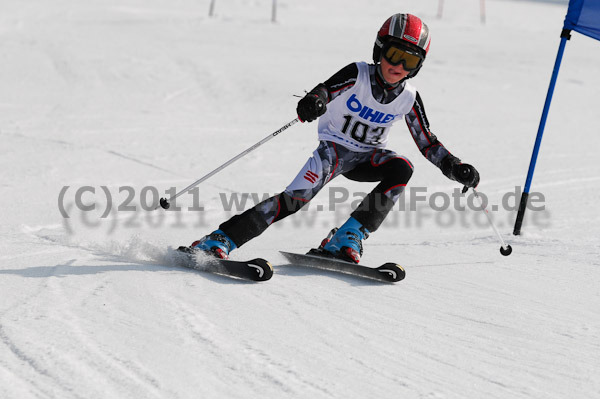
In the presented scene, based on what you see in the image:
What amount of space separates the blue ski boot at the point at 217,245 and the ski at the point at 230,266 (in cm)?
6

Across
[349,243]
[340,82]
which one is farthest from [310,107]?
[349,243]

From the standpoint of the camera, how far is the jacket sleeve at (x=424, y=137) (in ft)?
14.8

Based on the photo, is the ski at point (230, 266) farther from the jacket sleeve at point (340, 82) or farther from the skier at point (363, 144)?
the jacket sleeve at point (340, 82)

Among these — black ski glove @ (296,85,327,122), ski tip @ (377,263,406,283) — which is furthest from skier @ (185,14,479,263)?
ski tip @ (377,263,406,283)

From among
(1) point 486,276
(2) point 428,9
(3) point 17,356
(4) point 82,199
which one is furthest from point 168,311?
(2) point 428,9

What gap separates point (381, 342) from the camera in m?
3.13

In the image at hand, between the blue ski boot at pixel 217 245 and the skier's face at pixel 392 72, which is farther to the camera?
the skier's face at pixel 392 72

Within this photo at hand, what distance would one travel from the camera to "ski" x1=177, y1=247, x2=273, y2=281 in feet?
12.6

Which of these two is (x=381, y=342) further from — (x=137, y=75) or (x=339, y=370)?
(x=137, y=75)

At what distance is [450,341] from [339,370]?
25.8 inches

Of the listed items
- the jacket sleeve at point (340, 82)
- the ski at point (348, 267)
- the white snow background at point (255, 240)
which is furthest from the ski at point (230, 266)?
the jacket sleeve at point (340, 82)

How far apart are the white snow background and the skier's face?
46.7 inches

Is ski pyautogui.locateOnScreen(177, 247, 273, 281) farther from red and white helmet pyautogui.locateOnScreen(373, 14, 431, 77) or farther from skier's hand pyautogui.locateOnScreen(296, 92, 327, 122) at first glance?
red and white helmet pyautogui.locateOnScreen(373, 14, 431, 77)

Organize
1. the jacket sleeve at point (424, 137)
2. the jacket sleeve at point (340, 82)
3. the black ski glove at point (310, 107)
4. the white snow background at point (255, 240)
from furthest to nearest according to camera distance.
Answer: the jacket sleeve at point (424, 137) < the jacket sleeve at point (340, 82) < the black ski glove at point (310, 107) < the white snow background at point (255, 240)
